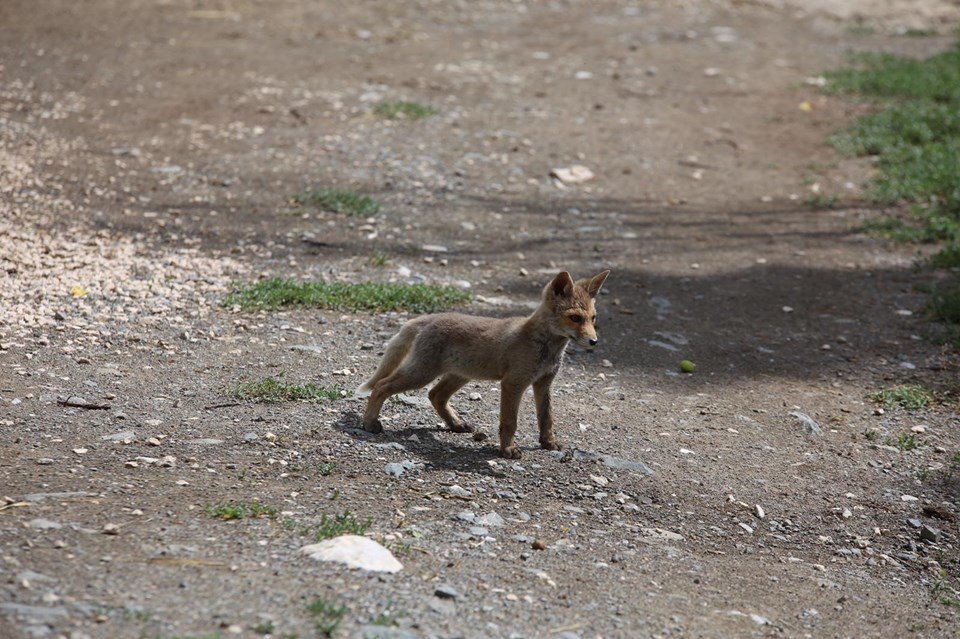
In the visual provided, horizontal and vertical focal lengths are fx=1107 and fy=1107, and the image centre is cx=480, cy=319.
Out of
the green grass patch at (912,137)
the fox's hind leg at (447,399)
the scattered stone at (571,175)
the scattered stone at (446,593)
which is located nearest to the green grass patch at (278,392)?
the fox's hind leg at (447,399)

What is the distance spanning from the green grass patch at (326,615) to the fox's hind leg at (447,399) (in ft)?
6.91

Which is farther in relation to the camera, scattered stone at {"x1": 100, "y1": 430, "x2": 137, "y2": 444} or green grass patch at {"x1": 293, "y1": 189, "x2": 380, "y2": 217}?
green grass patch at {"x1": 293, "y1": 189, "x2": 380, "y2": 217}

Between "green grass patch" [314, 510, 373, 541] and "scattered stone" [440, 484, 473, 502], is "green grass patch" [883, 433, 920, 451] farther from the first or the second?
"green grass patch" [314, 510, 373, 541]

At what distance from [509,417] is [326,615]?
1.99 m

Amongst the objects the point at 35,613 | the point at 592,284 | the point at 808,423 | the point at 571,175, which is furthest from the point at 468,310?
the point at 35,613

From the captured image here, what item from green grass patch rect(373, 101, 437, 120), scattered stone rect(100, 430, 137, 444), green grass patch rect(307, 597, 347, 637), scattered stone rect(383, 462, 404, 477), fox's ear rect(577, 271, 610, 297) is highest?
green grass patch rect(373, 101, 437, 120)

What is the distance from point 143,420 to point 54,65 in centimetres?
841

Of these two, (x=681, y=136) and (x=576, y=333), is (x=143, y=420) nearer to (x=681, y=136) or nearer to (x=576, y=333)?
(x=576, y=333)

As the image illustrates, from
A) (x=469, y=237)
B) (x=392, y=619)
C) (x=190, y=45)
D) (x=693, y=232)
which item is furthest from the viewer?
(x=190, y=45)

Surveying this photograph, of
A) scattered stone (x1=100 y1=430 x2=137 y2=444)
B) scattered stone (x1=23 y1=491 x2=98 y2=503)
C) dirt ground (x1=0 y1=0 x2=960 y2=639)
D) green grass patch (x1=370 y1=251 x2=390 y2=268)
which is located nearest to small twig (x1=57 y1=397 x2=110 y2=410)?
dirt ground (x1=0 y1=0 x2=960 y2=639)

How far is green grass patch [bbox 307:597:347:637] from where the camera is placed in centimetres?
384

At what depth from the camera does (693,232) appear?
33.0ft

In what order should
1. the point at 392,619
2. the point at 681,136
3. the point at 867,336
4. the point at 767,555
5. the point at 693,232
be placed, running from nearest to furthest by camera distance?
the point at 392,619, the point at 767,555, the point at 867,336, the point at 693,232, the point at 681,136

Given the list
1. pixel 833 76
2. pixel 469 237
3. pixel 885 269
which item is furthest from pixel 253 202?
pixel 833 76
